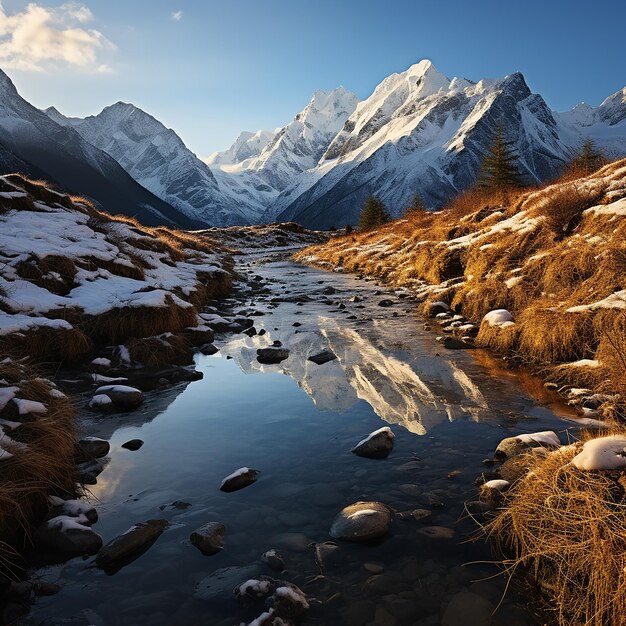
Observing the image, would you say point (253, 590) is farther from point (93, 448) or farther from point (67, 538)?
point (93, 448)

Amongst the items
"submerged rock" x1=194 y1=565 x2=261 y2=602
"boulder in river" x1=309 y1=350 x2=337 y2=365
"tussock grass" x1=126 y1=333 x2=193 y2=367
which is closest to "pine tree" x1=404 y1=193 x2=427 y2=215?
"boulder in river" x1=309 y1=350 x2=337 y2=365

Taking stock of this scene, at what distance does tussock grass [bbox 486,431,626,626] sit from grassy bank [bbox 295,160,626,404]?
7.56 ft

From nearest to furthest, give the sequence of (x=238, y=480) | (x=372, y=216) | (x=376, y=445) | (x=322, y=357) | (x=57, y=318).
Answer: (x=238, y=480), (x=376, y=445), (x=57, y=318), (x=322, y=357), (x=372, y=216)

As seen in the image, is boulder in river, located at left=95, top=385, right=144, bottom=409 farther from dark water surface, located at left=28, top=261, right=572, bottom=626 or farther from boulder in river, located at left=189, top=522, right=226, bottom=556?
boulder in river, located at left=189, top=522, right=226, bottom=556

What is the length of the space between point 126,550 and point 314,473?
2399 millimetres

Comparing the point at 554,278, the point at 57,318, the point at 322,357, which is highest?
the point at 554,278

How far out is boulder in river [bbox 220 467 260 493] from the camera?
215 inches

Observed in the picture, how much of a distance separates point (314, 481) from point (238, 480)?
980 mm

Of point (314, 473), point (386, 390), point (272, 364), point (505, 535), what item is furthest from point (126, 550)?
point (272, 364)

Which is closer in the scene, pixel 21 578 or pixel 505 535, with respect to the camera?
pixel 21 578

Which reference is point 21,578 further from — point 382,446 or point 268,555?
point 382,446

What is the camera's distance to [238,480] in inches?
217

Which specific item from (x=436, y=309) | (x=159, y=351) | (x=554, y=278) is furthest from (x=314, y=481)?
(x=436, y=309)

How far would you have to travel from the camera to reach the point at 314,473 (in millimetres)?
5785
